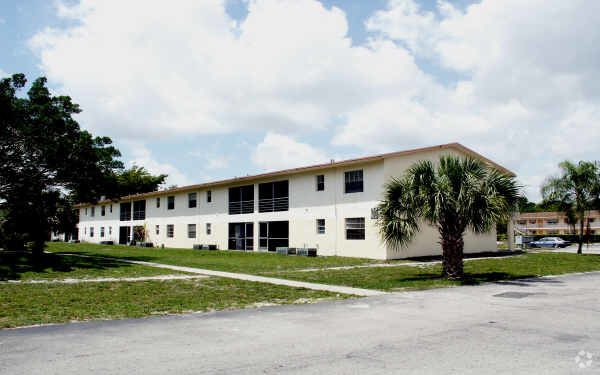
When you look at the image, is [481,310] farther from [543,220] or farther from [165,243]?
[543,220]

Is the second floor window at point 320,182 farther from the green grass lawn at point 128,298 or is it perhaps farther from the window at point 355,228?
the green grass lawn at point 128,298

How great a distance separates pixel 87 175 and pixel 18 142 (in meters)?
3.67

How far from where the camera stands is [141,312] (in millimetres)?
8938

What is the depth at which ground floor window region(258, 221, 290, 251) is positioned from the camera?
3033 centimetres

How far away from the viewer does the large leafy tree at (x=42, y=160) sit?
70.3ft

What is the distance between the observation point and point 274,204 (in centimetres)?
3077

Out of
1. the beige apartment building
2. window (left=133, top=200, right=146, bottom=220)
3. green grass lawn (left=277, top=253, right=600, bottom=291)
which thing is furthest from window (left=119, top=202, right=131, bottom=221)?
the beige apartment building

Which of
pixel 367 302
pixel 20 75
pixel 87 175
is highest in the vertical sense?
pixel 20 75

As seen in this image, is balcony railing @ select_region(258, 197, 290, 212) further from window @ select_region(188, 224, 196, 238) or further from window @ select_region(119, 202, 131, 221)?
window @ select_region(119, 202, 131, 221)

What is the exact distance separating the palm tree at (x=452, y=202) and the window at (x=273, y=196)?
48.2 feet

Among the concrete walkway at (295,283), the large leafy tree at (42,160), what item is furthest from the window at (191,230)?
the concrete walkway at (295,283)

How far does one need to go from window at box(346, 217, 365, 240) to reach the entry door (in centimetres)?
3023

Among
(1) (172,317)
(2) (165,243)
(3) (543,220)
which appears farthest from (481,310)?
(3) (543,220)

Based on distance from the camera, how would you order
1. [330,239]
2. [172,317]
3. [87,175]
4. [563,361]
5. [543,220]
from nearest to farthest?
[563,361] < [172,317] < [87,175] < [330,239] < [543,220]
